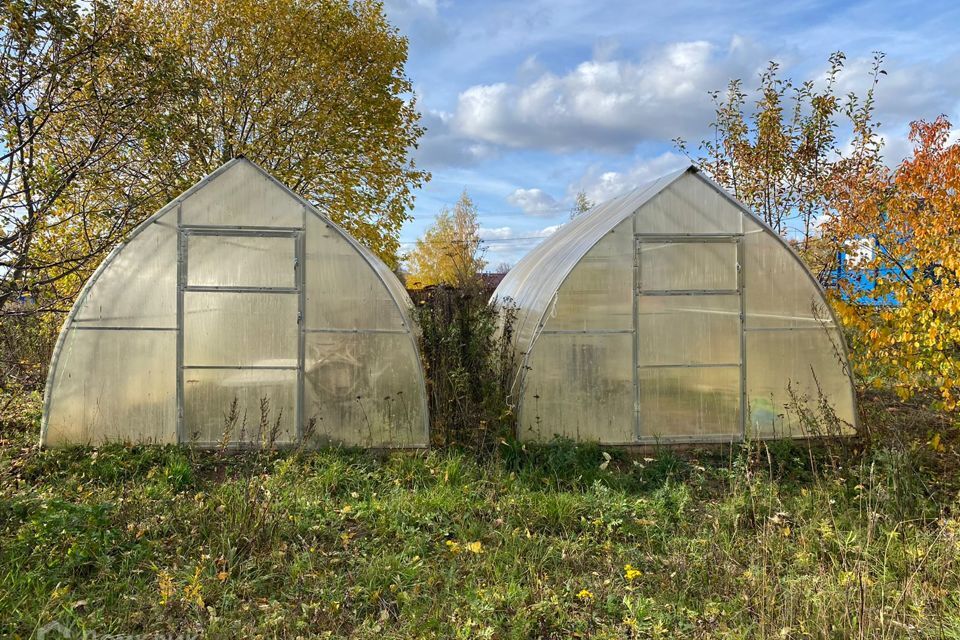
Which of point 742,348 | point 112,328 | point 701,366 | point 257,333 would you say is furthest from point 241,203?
point 742,348

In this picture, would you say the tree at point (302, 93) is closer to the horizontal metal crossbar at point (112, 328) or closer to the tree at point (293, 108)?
the tree at point (293, 108)

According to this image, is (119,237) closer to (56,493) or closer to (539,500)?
(56,493)

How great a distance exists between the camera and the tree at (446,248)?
2577 centimetres

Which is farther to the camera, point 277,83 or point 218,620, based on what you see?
point 277,83

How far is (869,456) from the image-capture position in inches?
247

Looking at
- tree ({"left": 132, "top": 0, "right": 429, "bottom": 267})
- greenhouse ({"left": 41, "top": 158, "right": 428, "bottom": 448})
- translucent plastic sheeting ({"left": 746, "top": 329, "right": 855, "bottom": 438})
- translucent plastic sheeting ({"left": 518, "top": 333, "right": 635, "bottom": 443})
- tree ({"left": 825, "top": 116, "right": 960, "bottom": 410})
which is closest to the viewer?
tree ({"left": 825, "top": 116, "right": 960, "bottom": 410})

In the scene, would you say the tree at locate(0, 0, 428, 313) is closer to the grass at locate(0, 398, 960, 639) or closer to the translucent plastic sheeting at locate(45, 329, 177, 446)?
the translucent plastic sheeting at locate(45, 329, 177, 446)

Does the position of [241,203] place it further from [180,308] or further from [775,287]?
[775,287]

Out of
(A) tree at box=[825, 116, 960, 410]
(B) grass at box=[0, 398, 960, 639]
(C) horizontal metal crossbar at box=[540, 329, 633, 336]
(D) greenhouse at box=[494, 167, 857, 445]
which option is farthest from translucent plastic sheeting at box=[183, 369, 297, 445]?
(A) tree at box=[825, 116, 960, 410]

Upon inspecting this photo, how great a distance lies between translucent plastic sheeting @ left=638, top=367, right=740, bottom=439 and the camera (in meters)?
6.95

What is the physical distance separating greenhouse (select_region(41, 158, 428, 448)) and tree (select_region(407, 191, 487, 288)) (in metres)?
17.6

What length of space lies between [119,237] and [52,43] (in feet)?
7.22

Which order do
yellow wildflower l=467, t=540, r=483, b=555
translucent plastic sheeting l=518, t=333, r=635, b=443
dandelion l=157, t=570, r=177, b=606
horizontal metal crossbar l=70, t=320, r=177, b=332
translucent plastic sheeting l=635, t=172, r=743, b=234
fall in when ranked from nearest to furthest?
1. dandelion l=157, t=570, r=177, b=606
2. yellow wildflower l=467, t=540, r=483, b=555
3. horizontal metal crossbar l=70, t=320, r=177, b=332
4. translucent plastic sheeting l=518, t=333, r=635, b=443
5. translucent plastic sheeting l=635, t=172, r=743, b=234

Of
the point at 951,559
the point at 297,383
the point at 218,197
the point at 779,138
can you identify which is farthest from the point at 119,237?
the point at 779,138
